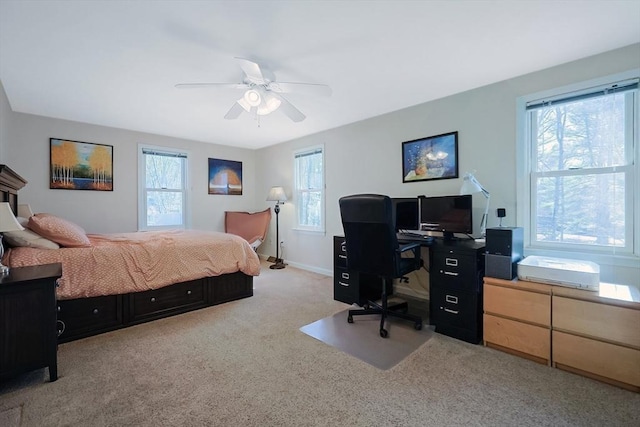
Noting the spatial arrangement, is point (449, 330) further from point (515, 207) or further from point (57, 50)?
point (57, 50)

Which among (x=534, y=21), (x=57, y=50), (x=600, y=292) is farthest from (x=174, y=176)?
(x=600, y=292)

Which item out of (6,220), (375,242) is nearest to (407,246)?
(375,242)

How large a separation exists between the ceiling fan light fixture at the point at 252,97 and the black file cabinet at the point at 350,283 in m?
1.77

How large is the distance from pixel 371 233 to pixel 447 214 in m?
0.94

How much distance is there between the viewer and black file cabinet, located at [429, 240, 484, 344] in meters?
2.40

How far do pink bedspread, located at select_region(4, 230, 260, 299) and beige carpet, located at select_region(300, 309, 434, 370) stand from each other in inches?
49.2

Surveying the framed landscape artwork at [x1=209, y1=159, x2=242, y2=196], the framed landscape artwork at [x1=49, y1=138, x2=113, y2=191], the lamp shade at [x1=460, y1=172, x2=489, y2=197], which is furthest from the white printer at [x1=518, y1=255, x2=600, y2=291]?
the framed landscape artwork at [x1=49, y1=138, x2=113, y2=191]

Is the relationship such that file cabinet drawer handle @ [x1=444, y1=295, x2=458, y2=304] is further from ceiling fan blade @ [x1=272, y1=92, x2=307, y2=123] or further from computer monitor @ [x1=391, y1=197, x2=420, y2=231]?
ceiling fan blade @ [x1=272, y1=92, x2=307, y2=123]

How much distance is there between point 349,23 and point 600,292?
2.49 m

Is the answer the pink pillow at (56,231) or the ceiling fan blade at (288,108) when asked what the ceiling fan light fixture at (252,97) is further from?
the pink pillow at (56,231)

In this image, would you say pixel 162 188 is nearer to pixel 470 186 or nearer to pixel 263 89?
pixel 263 89

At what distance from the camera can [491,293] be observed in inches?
90.7

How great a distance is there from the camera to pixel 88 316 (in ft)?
8.19

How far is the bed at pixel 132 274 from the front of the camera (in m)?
2.38
